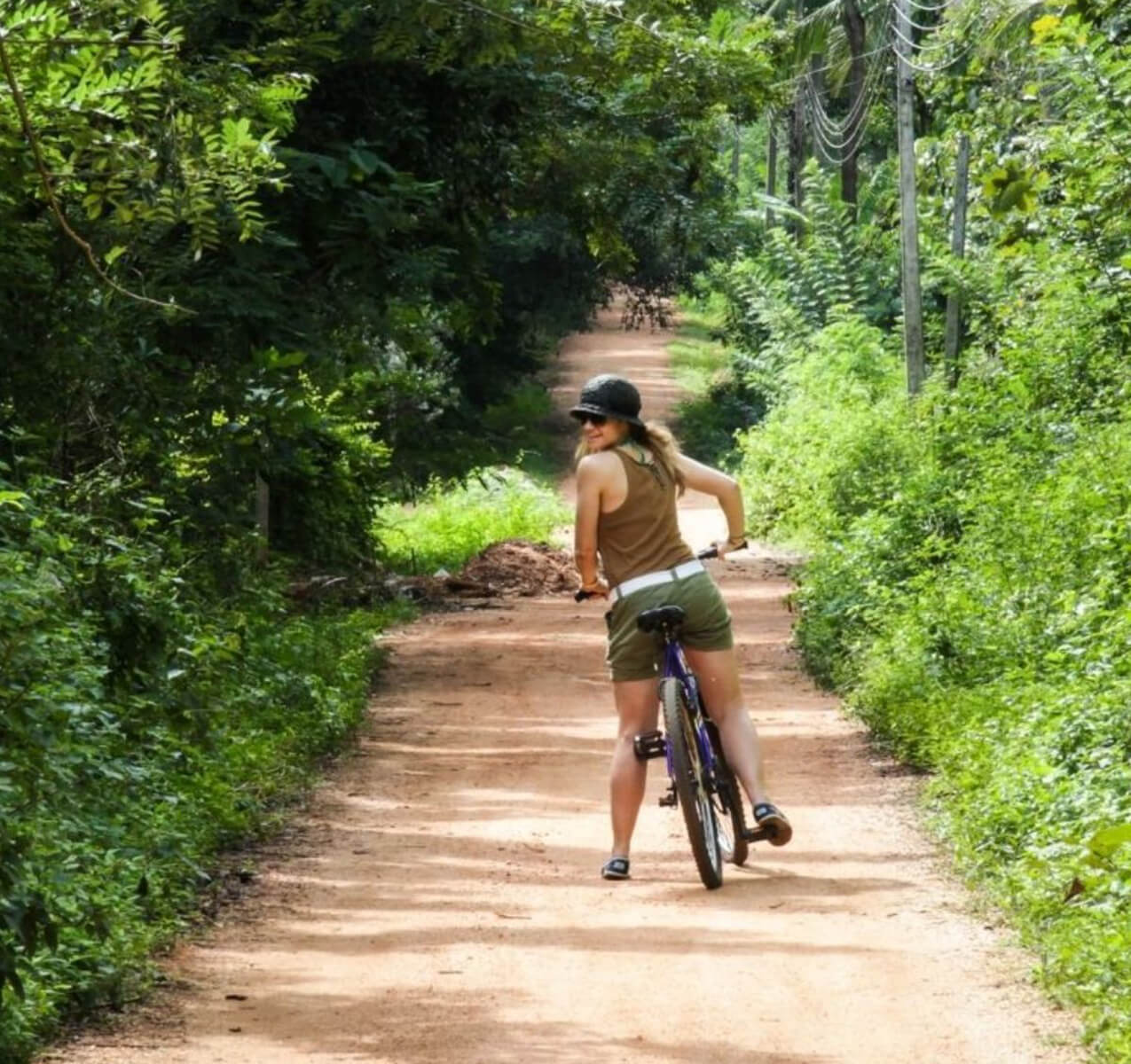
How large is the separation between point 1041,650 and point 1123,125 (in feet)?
20.0

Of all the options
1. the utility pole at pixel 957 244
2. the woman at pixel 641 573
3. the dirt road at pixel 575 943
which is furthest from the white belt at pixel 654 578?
the utility pole at pixel 957 244

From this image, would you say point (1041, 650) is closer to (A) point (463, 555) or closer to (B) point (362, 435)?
(B) point (362, 435)

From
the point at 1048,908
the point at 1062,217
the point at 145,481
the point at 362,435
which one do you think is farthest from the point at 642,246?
the point at 1048,908

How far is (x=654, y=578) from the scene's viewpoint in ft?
30.9

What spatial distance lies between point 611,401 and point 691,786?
1.56 metres

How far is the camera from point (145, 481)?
42.4 feet

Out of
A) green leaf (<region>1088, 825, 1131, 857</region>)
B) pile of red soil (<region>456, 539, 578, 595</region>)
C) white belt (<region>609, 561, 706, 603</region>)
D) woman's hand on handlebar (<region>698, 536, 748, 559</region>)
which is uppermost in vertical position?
woman's hand on handlebar (<region>698, 536, 748, 559</region>)

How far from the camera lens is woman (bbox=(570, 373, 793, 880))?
9.36m

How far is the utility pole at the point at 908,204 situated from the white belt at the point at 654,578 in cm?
1728

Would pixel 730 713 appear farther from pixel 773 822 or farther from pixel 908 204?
pixel 908 204

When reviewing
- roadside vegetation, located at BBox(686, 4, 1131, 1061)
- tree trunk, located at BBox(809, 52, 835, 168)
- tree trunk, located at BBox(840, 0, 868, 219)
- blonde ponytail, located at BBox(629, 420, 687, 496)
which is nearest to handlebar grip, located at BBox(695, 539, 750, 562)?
blonde ponytail, located at BBox(629, 420, 687, 496)

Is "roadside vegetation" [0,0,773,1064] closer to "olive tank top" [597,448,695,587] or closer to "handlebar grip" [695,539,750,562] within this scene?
"olive tank top" [597,448,695,587]

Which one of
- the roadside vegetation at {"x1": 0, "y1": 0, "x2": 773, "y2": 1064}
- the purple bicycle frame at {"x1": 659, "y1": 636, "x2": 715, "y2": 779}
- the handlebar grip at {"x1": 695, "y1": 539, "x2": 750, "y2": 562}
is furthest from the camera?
the handlebar grip at {"x1": 695, "y1": 539, "x2": 750, "y2": 562}

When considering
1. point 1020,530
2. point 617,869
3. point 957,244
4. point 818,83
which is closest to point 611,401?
point 617,869
